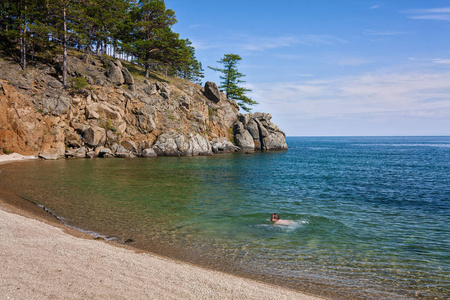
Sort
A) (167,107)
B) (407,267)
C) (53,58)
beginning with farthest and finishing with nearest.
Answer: (167,107) → (53,58) → (407,267)

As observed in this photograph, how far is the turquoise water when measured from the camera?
31.8ft

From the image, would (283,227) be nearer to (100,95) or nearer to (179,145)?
(179,145)

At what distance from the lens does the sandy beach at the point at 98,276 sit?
6.61 m

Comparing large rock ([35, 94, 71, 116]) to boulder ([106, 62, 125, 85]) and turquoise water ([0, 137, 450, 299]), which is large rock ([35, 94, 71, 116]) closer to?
boulder ([106, 62, 125, 85])

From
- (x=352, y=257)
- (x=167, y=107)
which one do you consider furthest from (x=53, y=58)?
(x=352, y=257)

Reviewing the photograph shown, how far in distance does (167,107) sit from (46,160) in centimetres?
2954

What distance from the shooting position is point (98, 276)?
756 cm

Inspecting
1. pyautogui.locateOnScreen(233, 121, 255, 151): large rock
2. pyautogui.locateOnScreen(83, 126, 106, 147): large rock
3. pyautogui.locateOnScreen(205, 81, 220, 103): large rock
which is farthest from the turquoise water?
pyautogui.locateOnScreen(205, 81, 220, 103): large rock

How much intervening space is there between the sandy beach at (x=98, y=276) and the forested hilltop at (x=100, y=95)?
39.8 metres

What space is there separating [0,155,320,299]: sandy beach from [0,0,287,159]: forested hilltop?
39788 millimetres

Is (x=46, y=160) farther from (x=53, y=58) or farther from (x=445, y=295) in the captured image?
(x=445, y=295)

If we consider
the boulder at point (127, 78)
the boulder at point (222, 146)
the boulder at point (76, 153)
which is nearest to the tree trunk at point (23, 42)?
the boulder at point (76, 153)

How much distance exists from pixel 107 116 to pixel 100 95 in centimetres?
491

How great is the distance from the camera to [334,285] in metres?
8.84
